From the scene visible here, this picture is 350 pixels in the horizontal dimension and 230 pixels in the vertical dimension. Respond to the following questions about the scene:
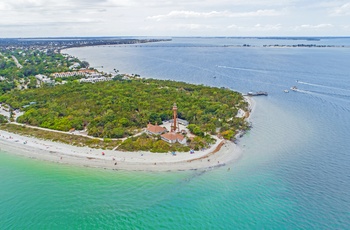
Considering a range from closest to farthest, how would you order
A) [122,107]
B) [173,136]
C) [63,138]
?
[173,136] < [63,138] < [122,107]

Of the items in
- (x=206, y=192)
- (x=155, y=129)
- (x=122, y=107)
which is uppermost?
(x=122, y=107)

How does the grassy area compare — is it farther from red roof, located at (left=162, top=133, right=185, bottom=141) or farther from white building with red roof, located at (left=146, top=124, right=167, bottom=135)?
red roof, located at (left=162, top=133, right=185, bottom=141)

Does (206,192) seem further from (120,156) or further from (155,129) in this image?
(155,129)

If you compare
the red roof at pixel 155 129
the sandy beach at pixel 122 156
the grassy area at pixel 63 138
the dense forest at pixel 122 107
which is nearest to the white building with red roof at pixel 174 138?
the red roof at pixel 155 129

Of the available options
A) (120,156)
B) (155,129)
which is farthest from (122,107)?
(120,156)

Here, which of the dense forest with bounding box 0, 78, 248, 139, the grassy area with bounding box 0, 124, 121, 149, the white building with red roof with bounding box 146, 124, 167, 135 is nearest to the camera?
the grassy area with bounding box 0, 124, 121, 149

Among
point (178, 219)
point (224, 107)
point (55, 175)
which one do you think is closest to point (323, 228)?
point (178, 219)

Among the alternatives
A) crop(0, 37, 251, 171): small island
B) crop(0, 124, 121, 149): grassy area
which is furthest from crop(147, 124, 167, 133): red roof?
crop(0, 124, 121, 149): grassy area

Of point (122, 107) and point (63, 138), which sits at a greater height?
point (122, 107)
